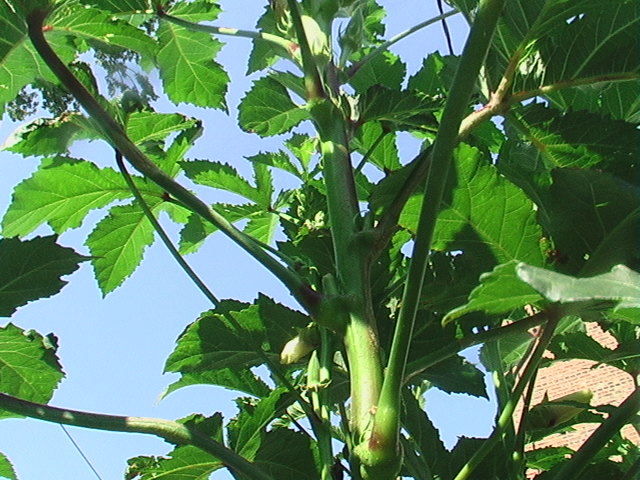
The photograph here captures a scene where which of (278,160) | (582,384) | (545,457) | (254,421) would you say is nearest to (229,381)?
(254,421)

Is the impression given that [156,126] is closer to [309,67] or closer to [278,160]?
[278,160]

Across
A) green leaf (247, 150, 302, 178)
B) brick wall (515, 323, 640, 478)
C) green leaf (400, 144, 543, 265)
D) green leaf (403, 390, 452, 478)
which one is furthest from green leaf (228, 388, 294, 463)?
brick wall (515, 323, 640, 478)

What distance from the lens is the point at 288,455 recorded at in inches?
40.2

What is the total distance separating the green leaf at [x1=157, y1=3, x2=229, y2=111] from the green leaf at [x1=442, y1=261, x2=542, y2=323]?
72cm

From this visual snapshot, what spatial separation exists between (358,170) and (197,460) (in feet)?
1.43

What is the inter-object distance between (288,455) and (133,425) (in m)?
0.29

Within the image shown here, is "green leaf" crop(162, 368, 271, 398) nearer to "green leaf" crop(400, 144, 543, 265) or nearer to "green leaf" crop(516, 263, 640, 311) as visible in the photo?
"green leaf" crop(400, 144, 543, 265)

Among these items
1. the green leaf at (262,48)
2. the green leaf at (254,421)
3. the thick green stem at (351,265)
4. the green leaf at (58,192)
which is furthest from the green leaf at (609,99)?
the green leaf at (58,192)

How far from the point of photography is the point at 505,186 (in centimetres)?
90

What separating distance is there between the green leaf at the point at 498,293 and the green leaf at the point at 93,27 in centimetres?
74

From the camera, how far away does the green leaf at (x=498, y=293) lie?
1.93 feet

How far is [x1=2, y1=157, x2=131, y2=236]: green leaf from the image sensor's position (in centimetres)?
117

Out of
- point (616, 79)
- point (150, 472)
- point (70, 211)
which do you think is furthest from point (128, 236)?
point (616, 79)

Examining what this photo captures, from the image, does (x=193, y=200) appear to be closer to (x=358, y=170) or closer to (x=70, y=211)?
(x=358, y=170)
